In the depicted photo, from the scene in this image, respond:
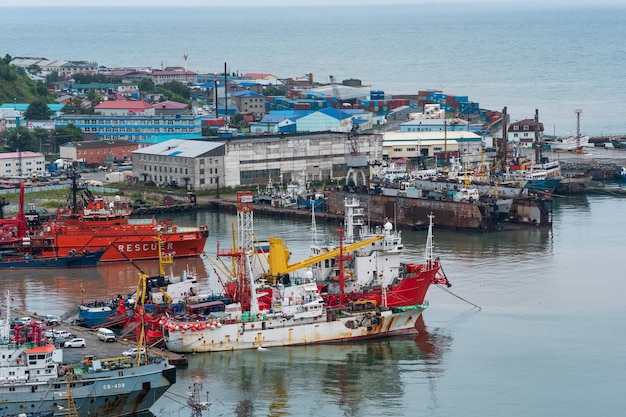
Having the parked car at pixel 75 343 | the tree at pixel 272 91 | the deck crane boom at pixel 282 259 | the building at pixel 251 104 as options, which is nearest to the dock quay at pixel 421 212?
the deck crane boom at pixel 282 259

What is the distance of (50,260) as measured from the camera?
3275 cm

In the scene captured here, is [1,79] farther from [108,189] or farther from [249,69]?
[249,69]

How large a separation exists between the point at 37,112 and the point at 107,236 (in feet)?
90.3

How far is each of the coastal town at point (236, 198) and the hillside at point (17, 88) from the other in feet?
2.78

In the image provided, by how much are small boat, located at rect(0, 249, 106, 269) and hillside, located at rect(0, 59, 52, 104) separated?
34376 millimetres

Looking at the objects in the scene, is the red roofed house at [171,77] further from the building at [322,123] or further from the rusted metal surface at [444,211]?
the rusted metal surface at [444,211]

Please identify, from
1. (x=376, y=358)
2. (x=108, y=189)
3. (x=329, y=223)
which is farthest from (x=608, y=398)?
(x=108, y=189)

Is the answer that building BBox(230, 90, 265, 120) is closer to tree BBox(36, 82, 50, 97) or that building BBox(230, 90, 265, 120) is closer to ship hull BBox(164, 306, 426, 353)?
tree BBox(36, 82, 50, 97)

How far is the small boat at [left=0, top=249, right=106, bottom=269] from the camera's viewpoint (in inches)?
1286

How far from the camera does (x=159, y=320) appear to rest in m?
24.7

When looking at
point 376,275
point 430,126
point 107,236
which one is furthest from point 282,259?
point 430,126

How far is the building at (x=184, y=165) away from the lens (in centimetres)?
4478

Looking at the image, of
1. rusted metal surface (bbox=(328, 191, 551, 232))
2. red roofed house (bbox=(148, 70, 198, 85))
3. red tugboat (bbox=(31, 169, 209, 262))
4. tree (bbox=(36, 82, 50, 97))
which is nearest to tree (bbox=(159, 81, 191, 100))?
red roofed house (bbox=(148, 70, 198, 85))

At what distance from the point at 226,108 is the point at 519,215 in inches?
983
